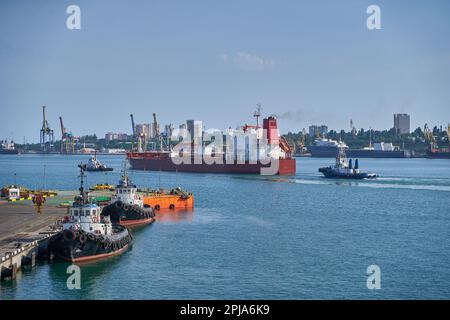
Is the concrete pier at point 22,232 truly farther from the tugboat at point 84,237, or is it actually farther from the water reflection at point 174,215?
the water reflection at point 174,215

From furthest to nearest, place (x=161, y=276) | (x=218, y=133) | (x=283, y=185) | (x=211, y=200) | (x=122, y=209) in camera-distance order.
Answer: (x=218, y=133)
(x=283, y=185)
(x=211, y=200)
(x=122, y=209)
(x=161, y=276)

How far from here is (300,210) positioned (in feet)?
210

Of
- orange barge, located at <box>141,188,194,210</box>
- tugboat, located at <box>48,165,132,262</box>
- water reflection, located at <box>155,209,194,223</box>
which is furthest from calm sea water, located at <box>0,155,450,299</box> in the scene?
orange barge, located at <box>141,188,194,210</box>

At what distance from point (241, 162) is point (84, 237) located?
317 ft

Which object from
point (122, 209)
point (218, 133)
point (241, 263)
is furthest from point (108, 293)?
point (218, 133)

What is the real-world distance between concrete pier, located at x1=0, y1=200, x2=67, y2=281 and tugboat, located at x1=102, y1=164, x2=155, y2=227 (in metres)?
3.83

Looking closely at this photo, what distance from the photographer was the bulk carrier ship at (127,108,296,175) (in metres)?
126

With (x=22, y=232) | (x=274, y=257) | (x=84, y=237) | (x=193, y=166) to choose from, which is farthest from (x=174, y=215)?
(x=193, y=166)

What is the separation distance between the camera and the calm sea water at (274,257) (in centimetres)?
3123

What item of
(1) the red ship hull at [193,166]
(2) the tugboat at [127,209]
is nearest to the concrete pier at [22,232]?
(2) the tugboat at [127,209]

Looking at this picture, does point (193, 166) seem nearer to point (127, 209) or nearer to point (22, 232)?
point (127, 209)

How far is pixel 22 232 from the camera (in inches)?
1607
